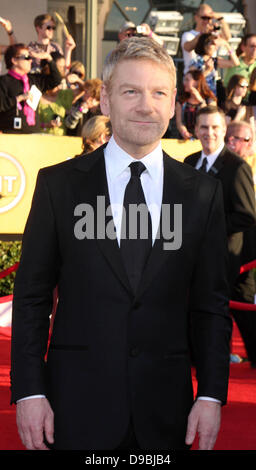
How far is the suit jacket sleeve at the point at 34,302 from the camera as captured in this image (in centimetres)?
224

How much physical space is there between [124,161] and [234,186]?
12.4ft

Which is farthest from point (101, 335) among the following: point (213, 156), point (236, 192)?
point (213, 156)

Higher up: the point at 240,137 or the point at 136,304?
the point at 240,137

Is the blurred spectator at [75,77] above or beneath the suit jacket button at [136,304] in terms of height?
above

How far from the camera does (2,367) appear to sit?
21.8ft

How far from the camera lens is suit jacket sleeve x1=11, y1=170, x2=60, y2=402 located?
2.24 m

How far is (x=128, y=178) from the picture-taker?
7.80 feet

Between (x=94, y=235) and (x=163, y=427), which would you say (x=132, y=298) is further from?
(x=163, y=427)

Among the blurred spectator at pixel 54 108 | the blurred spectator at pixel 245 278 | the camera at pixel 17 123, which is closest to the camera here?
the blurred spectator at pixel 245 278

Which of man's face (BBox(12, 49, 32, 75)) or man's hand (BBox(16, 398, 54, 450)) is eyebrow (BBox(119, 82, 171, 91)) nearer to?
man's hand (BBox(16, 398, 54, 450))

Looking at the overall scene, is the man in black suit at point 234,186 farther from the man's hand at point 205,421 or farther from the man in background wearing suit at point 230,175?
the man's hand at point 205,421

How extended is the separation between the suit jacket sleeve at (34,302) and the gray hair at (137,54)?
0.41 metres

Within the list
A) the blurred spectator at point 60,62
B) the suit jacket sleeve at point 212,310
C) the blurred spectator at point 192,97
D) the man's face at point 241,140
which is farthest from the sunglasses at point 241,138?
the suit jacket sleeve at point 212,310

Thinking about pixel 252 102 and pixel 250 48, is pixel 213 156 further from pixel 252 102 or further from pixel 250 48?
pixel 250 48
